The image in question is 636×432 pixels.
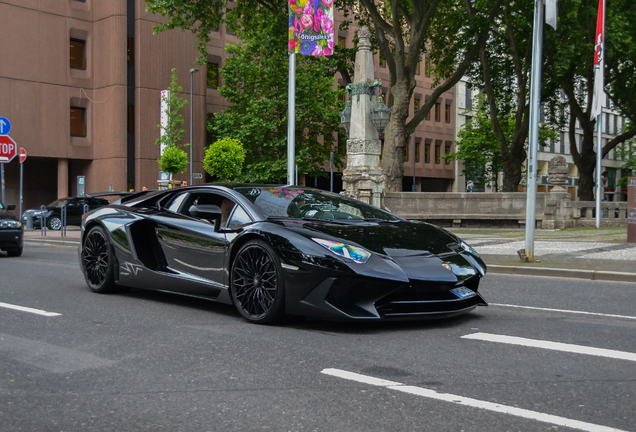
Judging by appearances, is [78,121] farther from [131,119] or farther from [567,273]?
[567,273]

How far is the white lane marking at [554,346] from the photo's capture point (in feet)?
15.8

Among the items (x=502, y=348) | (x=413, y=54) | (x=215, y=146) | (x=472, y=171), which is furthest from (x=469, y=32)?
(x=472, y=171)

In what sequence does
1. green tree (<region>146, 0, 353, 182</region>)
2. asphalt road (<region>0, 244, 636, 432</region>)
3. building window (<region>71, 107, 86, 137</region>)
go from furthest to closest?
building window (<region>71, 107, 86, 137</region>) < green tree (<region>146, 0, 353, 182</region>) < asphalt road (<region>0, 244, 636, 432</region>)

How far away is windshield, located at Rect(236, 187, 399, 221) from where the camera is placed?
21.1 ft

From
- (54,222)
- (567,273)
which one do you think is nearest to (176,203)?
(567,273)

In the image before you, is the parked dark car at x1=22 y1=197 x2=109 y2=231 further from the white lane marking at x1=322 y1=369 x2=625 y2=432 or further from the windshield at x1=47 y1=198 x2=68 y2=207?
the white lane marking at x1=322 y1=369 x2=625 y2=432

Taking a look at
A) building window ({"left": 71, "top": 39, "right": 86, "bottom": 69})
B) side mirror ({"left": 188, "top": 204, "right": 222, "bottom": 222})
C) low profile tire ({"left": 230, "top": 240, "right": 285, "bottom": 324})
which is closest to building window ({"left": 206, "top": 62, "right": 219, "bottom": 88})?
building window ({"left": 71, "top": 39, "right": 86, "bottom": 69})

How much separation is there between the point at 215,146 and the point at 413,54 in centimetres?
890

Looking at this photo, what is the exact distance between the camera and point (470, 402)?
12.1 feet

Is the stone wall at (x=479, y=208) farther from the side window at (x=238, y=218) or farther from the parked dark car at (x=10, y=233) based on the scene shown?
the side window at (x=238, y=218)

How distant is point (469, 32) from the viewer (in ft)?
90.9

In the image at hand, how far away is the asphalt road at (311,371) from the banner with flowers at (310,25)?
35.3 feet

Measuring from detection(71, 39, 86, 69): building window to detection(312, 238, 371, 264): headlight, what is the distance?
126ft

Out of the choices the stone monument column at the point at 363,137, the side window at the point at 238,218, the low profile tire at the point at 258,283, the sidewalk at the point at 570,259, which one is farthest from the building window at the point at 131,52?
the low profile tire at the point at 258,283
